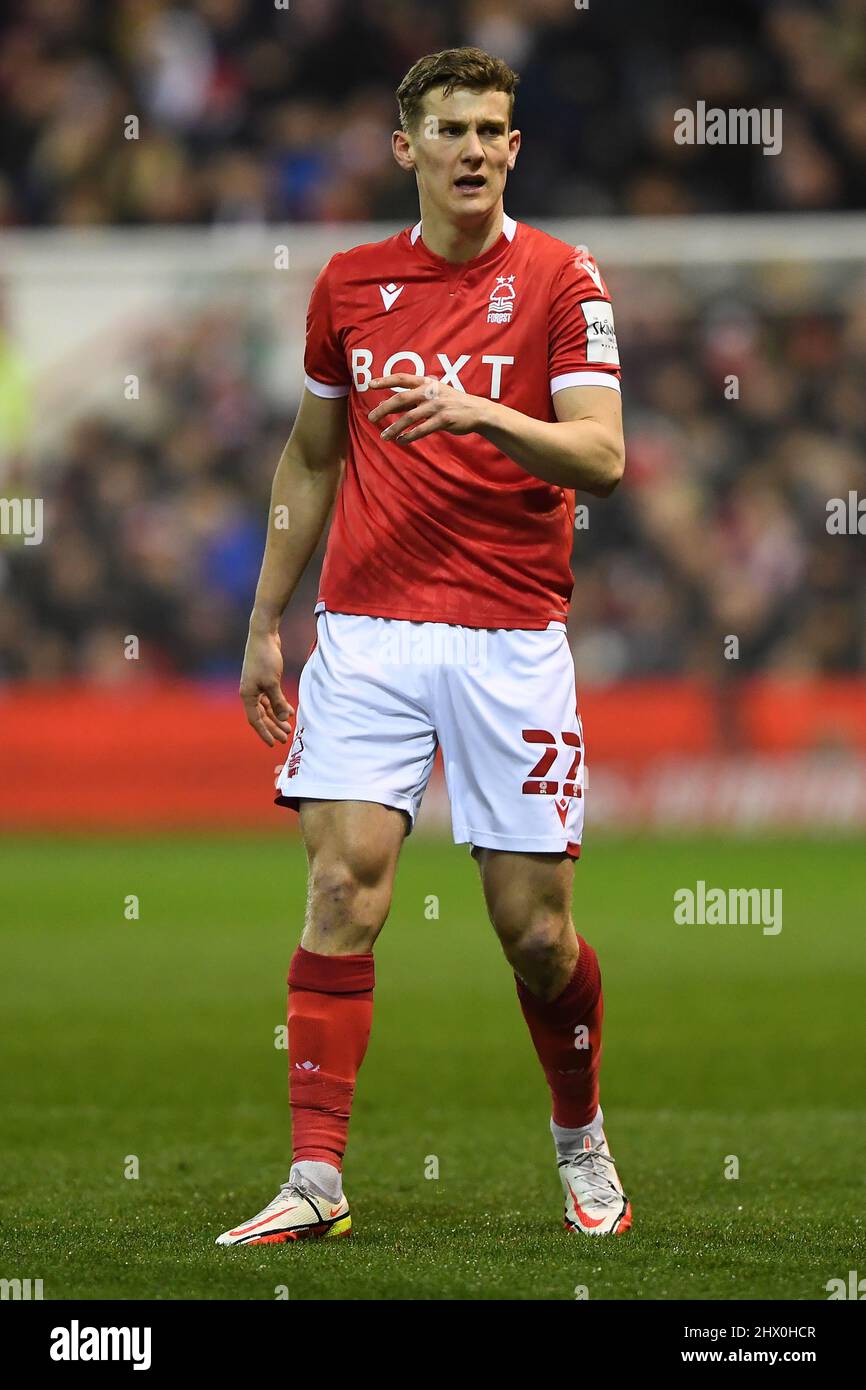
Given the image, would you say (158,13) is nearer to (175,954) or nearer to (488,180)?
(175,954)

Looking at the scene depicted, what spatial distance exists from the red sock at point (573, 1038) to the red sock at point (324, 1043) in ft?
1.40

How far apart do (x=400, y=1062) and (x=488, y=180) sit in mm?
3354

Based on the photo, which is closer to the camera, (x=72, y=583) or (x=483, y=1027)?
(x=483, y=1027)

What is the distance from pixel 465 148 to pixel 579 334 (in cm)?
44

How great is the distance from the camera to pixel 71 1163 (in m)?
5.00

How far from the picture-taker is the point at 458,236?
14.3 ft

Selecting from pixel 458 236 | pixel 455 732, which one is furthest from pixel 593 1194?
pixel 458 236

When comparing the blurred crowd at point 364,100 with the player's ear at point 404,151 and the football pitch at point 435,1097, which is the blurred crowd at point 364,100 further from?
the player's ear at point 404,151

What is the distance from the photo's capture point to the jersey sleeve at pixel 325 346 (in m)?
4.41

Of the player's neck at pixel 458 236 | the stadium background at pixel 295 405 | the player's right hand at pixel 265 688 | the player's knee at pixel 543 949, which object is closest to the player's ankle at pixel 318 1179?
the player's knee at pixel 543 949

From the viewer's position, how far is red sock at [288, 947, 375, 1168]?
4129mm

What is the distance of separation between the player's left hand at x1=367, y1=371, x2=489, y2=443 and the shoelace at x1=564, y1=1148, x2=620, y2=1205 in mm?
1585

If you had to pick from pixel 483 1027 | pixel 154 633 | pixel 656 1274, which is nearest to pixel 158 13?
pixel 154 633
